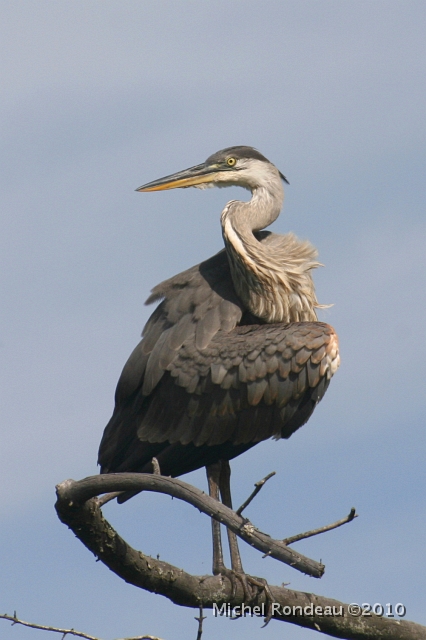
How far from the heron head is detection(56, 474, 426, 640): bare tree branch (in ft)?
14.6

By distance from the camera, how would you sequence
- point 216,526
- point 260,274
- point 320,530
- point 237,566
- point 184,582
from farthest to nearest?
point 260,274
point 216,526
point 237,566
point 184,582
point 320,530

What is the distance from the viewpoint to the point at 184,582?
6.39 metres

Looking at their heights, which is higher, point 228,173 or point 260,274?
point 228,173

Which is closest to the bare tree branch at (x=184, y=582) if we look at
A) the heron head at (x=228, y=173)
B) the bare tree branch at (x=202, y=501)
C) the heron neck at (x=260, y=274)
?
the bare tree branch at (x=202, y=501)

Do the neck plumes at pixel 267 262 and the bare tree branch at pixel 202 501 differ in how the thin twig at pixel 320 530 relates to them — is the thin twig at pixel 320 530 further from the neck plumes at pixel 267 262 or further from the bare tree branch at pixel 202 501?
the neck plumes at pixel 267 262

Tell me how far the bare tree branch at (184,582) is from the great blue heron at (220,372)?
49.7 inches

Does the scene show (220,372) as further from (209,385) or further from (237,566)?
(237,566)

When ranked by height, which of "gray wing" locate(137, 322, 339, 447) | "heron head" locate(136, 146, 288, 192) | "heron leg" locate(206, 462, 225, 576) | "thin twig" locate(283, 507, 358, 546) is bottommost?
"thin twig" locate(283, 507, 358, 546)

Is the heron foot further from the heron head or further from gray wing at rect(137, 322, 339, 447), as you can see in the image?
the heron head

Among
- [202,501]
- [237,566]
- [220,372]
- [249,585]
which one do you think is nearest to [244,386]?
[220,372]

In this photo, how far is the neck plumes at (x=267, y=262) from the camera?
368 inches

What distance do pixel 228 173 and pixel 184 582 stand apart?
5.11 metres

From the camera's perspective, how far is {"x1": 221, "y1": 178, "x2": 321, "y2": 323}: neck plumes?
368 inches

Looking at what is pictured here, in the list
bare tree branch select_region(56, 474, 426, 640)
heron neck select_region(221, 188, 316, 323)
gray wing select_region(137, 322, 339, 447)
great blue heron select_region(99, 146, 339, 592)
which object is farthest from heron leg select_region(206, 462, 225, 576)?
heron neck select_region(221, 188, 316, 323)
